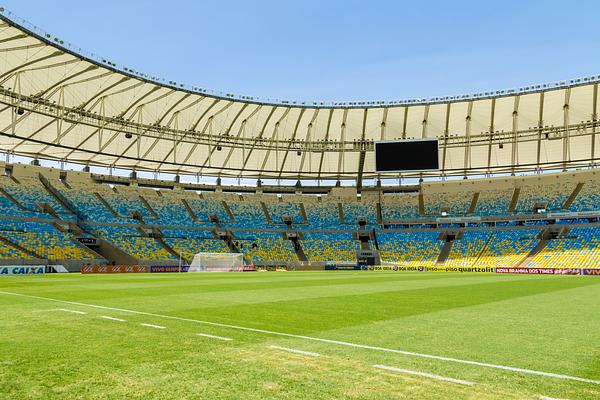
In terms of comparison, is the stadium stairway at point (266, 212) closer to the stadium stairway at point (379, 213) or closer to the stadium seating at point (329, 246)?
the stadium seating at point (329, 246)

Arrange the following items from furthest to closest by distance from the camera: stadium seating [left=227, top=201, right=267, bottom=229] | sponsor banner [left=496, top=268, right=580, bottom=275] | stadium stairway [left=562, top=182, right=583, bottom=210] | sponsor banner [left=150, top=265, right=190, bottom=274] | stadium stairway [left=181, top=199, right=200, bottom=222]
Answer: stadium seating [left=227, top=201, right=267, bottom=229] < stadium stairway [left=181, top=199, right=200, bottom=222] < stadium stairway [left=562, top=182, right=583, bottom=210] < sponsor banner [left=150, top=265, right=190, bottom=274] < sponsor banner [left=496, top=268, right=580, bottom=275]

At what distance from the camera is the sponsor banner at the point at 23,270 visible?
121 feet

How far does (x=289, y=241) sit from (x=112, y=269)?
2748cm

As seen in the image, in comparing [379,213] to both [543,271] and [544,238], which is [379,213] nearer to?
[544,238]

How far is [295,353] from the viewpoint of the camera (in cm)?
704

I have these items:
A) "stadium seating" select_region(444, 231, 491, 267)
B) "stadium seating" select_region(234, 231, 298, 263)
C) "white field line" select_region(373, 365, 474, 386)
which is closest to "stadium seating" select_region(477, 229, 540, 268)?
"stadium seating" select_region(444, 231, 491, 267)

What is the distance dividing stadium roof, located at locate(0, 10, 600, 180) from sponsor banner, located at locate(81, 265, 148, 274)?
→ 1299 centimetres

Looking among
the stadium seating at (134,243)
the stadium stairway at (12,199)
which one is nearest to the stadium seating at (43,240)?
the stadium stairway at (12,199)

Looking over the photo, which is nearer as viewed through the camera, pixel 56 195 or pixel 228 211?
pixel 56 195

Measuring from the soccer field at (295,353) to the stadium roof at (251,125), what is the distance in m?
34.1

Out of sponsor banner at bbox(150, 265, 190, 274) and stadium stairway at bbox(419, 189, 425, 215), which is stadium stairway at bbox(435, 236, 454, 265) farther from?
sponsor banner at bbox(150, 265, 190, 274)

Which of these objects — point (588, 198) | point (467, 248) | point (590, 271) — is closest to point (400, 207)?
point (467, 248)

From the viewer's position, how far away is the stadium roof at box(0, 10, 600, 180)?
4234 cm

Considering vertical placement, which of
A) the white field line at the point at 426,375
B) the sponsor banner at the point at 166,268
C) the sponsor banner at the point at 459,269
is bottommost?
the sponsor banner at the point at 166,268
